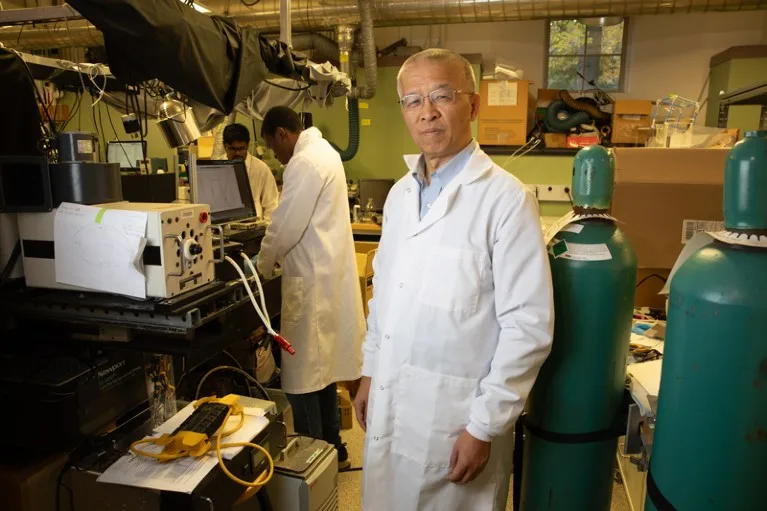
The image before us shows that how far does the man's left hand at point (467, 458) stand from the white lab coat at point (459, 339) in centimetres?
2

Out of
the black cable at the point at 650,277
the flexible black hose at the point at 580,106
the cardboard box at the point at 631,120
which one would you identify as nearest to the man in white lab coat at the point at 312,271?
the black cable at the point at 650,277

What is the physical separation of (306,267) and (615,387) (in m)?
1.37

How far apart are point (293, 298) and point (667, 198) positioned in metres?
1.50

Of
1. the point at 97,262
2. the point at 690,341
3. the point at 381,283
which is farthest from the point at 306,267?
the point at 690,341

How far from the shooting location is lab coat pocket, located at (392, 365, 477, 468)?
1.23 metres

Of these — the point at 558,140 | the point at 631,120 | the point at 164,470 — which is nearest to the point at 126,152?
the point at 164,470

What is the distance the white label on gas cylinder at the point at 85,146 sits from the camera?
1.33 meters

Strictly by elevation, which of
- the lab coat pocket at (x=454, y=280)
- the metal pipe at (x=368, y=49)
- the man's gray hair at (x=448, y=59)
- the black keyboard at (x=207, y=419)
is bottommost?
the black keyboard at (x=207, y=419)

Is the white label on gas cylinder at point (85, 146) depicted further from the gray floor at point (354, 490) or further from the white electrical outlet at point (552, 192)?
the white electrical outlet at point (552, 192)

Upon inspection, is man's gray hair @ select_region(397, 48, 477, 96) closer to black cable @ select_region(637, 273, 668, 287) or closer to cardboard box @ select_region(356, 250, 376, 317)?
black cable @ select_region(637, 273, 668, 287)

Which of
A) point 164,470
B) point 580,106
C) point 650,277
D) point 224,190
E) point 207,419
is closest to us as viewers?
point 164,470

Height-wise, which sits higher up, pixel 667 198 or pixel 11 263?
pixel 667 198

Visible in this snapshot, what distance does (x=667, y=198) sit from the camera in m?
1.90

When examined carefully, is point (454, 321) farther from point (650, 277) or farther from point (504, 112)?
point (504, 112)
